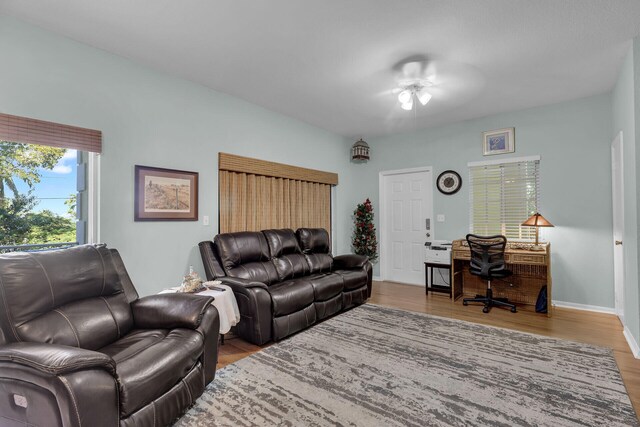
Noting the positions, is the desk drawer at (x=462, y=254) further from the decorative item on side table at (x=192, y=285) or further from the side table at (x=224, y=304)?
the decorative item on side table at (x=192, y=285)

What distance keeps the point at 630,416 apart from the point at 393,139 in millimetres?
4712

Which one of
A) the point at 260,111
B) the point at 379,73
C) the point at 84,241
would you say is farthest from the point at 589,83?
the point at 84,241

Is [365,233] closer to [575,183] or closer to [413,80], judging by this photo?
[413,80]

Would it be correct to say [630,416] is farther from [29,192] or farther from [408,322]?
[29,192]

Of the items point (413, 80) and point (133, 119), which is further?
point (413, 80)

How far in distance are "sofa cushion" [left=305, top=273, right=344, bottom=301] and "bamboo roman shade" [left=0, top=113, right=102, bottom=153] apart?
8.20ft

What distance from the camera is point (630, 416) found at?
1924mm

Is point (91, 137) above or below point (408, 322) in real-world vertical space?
above

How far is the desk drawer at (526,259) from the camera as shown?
3934 millimetres

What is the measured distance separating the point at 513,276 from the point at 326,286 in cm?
286

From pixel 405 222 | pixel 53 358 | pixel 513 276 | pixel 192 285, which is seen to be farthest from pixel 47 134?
pixel 513 276

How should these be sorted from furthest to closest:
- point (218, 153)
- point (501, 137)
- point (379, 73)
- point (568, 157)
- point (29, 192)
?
point (501, 137) < point (568, 157) < point (218, 153) < point (379, 73) < point (29, 192)

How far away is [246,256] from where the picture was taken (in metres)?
3.63

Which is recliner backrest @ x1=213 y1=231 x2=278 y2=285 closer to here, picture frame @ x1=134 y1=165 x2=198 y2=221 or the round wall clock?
picture frame @ x1=134 y1=165 x2=198 y2=221
